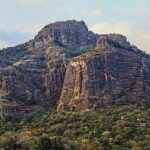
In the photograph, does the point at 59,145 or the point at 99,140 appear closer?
the point at 59,145

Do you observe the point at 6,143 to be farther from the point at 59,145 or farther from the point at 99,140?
the point at 99,140

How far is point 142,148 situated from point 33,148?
30615 mm

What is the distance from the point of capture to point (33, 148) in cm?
17675

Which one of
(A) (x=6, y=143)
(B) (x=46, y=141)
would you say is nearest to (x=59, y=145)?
(B) (x=46, y=141)

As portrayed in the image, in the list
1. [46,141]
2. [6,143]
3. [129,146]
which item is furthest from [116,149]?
[6,143]

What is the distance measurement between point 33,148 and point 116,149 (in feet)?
77.7

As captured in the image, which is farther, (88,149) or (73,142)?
(73,142)

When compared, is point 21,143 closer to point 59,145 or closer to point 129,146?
point 59,145

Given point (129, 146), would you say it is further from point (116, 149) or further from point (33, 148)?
point (33, 148)

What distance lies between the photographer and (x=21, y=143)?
18662 cm

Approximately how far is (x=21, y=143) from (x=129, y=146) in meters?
30.9

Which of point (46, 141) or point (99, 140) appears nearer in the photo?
point (46, 141)

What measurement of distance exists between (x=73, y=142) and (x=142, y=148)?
2146 centimetres

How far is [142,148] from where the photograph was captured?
18312 centimetres
